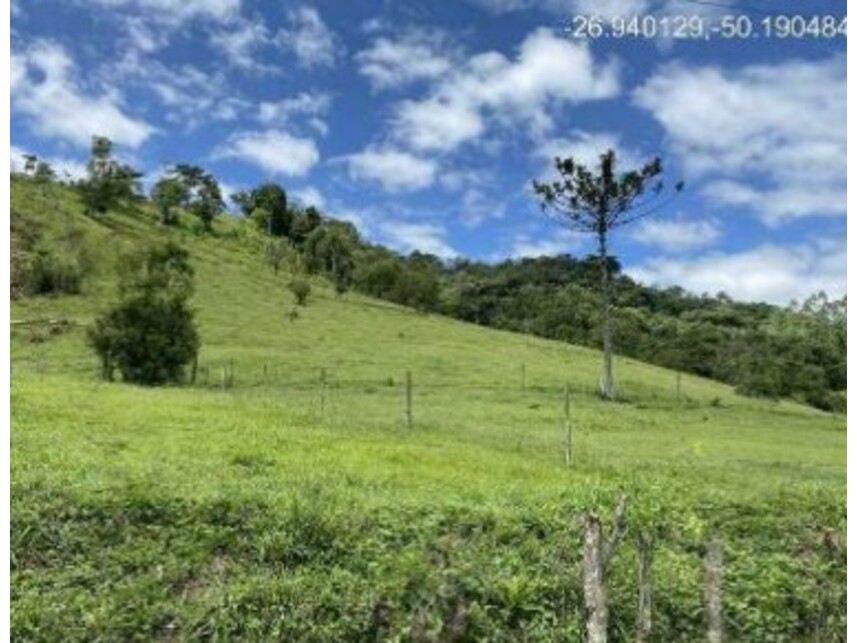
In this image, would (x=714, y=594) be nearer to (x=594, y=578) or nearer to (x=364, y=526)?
(x=594, y=578)

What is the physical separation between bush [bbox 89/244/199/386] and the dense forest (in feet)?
69.6

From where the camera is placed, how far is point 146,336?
1481 inches

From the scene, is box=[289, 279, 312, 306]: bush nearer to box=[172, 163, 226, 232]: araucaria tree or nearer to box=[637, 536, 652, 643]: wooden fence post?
box=[172, 163, 226, 232]: araucaria tree

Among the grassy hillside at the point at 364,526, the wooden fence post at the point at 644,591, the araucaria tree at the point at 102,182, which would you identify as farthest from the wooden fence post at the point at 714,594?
the araucaria tree at the point at 102,182

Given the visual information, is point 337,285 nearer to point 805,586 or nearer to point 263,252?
point 263,252

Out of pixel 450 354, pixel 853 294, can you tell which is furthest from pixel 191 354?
pixel 853 294

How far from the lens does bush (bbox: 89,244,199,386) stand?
37562mm

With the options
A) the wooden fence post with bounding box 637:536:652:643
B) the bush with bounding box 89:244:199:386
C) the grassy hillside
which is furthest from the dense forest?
the wooden fence post with bounding box 637:536:652:643

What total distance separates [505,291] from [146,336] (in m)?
47.7

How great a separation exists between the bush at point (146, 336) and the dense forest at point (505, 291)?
2121 cm

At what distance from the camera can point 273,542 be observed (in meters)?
10.5

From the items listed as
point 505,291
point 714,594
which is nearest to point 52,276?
point 505,291

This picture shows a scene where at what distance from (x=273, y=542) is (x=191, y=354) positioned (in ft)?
95.6

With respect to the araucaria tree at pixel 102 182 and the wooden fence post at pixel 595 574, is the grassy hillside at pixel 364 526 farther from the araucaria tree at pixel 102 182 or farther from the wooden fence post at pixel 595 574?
the araucaria tree at pixel 102 182
